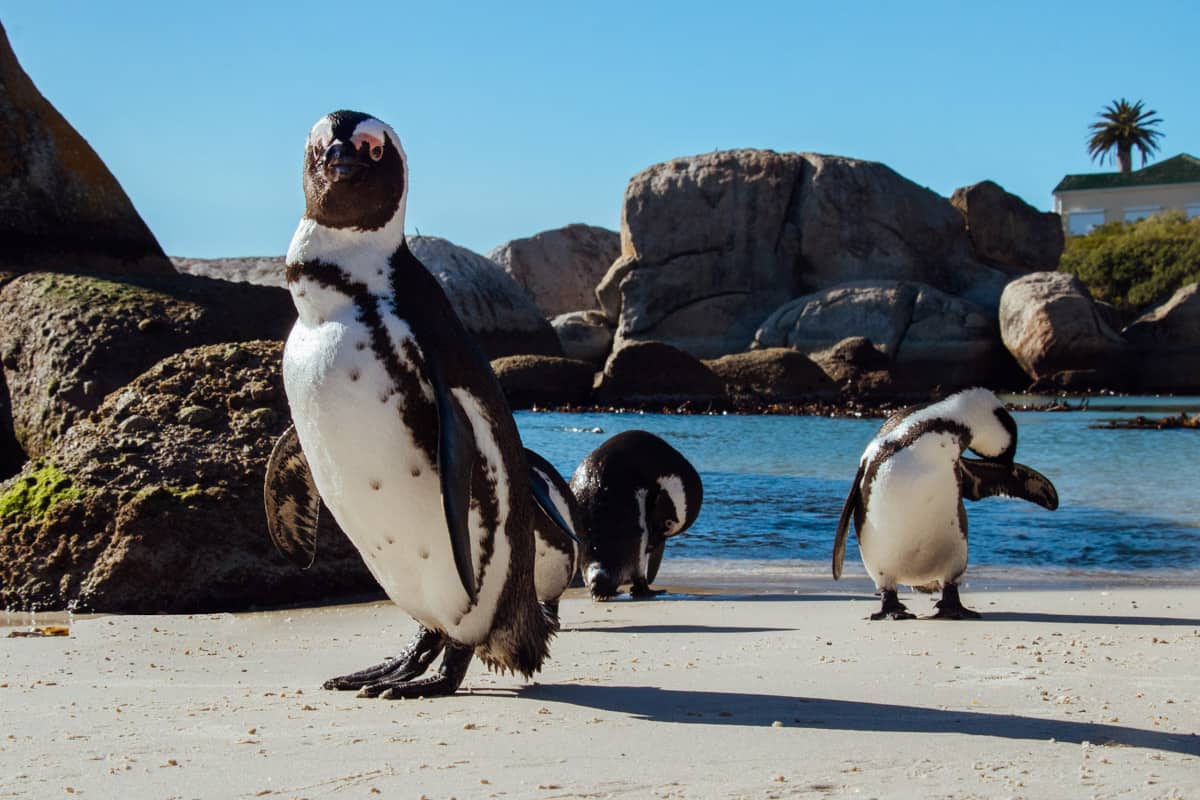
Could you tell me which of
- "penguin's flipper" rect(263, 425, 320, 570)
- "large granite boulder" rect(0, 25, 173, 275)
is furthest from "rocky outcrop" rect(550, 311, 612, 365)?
"penguin's flipper" rect(263, 425, 320, 570)

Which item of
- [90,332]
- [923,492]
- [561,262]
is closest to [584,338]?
[561,262]

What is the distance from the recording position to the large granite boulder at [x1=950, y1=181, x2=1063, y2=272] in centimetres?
3612

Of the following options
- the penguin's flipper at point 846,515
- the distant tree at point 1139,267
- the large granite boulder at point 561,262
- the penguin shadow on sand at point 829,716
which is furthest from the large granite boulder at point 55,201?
the large granite boulder at point 561,262

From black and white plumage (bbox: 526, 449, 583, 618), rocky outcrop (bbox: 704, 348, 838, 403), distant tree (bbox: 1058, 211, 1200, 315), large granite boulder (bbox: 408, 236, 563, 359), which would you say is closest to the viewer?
black and white plumage (bbox: 526, 449, 583, 618)

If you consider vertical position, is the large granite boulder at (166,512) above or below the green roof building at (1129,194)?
below

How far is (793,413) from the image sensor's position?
22.4 m

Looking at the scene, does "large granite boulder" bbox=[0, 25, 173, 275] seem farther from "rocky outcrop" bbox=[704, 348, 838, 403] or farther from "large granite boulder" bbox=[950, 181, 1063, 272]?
"large granite boulder" bbox=[950, 181, 1063, 272]

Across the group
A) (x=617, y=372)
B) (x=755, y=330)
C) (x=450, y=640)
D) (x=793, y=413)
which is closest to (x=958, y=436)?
(x=450, y=640)

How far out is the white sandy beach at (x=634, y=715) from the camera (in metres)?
2.29

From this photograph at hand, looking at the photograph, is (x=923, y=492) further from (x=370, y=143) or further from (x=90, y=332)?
(x=90, y=332)

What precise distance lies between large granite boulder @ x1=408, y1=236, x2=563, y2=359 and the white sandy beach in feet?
76.4

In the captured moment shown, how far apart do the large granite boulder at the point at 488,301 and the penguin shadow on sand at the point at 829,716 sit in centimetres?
2416

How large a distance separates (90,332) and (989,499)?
585cm

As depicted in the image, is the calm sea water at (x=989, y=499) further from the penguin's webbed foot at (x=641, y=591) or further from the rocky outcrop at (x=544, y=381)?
the rocky outcrop at (x=544, y=381)
